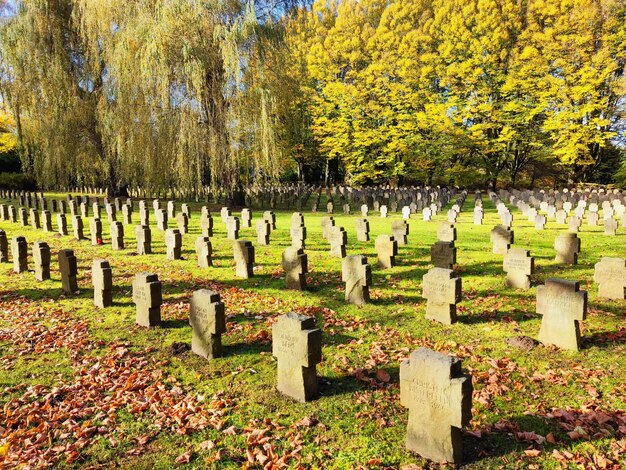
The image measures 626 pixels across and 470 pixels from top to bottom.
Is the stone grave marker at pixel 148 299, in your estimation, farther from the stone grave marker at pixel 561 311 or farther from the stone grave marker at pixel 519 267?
the stone grave marker at pixel 519 267

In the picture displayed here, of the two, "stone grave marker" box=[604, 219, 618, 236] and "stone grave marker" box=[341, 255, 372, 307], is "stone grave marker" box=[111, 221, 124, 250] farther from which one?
"stone grave marker" box=[604, 219, 618, 236]

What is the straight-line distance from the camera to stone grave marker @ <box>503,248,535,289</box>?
25.0 feet

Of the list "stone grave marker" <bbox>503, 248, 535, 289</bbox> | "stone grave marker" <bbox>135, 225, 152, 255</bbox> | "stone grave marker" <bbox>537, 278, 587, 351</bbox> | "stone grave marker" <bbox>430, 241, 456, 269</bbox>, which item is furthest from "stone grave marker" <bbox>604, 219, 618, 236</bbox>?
"stone grave marker" <bbox>135, 225, 152, 255</bbox>

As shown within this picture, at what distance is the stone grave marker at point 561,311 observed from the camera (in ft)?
17.4

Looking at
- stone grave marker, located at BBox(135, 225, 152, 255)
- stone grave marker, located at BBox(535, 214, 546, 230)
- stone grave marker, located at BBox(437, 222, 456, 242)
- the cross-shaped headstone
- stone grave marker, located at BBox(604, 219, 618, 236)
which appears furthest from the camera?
stone grave marker, located at BBox(535, 214, 546, 230)

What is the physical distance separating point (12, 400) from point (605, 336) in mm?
7171

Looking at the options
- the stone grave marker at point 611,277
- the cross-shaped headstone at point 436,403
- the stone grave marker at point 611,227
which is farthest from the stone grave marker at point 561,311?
the stone grave marker at point 611,227

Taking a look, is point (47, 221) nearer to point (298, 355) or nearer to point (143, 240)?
point (143, 240)

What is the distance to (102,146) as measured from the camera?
22.6m

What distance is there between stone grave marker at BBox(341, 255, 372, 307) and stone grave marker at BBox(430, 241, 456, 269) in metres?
2.44

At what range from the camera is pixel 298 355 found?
14.5 feet

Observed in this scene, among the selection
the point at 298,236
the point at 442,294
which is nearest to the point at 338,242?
the point at 298,236

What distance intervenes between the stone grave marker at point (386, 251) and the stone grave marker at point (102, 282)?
5.50 meters

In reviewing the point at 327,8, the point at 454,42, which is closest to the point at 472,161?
the point at 454,42
